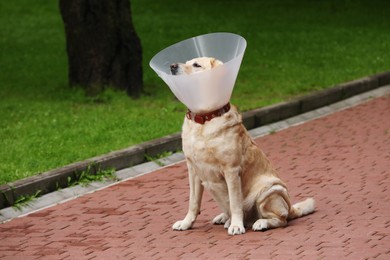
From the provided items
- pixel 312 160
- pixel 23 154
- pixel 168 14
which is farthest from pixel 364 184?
pixel 168 14

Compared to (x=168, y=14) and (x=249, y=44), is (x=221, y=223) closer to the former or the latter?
(x=249, y=44)

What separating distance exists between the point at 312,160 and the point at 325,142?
98 centimetres

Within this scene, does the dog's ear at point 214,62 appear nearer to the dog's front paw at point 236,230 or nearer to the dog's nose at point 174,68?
the dog's nose at point 174,68

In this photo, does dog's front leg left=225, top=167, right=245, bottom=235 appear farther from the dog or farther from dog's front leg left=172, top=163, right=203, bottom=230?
dog's front leg left=172, top=163, right=203, bottom=230

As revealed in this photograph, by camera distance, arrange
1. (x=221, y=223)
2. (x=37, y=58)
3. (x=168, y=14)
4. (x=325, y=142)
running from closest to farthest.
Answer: (x=221, y=223) < (x=325, y=142) < (x=37, y=58) < (x=168, y=14)

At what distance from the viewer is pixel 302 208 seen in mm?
9391

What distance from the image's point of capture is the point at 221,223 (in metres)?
9.28

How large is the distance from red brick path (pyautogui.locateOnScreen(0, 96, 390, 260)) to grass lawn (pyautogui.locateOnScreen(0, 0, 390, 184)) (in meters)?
1.02

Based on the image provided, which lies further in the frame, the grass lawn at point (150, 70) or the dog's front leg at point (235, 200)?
the grass lawn at point (150, 70)

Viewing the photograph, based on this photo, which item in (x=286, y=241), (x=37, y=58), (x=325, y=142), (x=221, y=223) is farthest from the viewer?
(x=37, y=58)

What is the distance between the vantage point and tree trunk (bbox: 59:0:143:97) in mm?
15359

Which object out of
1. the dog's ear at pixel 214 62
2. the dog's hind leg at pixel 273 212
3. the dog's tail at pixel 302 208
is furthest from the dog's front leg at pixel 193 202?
the dog's ear at pixel 214 62

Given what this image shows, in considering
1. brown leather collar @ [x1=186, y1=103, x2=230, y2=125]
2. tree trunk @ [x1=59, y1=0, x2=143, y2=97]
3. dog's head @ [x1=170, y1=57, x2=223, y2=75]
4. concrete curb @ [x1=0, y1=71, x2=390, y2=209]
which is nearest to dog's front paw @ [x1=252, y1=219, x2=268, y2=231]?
brown leather collar @ [x1=186, y1=103, x2=230, y2=125]

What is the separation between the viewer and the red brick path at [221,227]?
8383 mm
